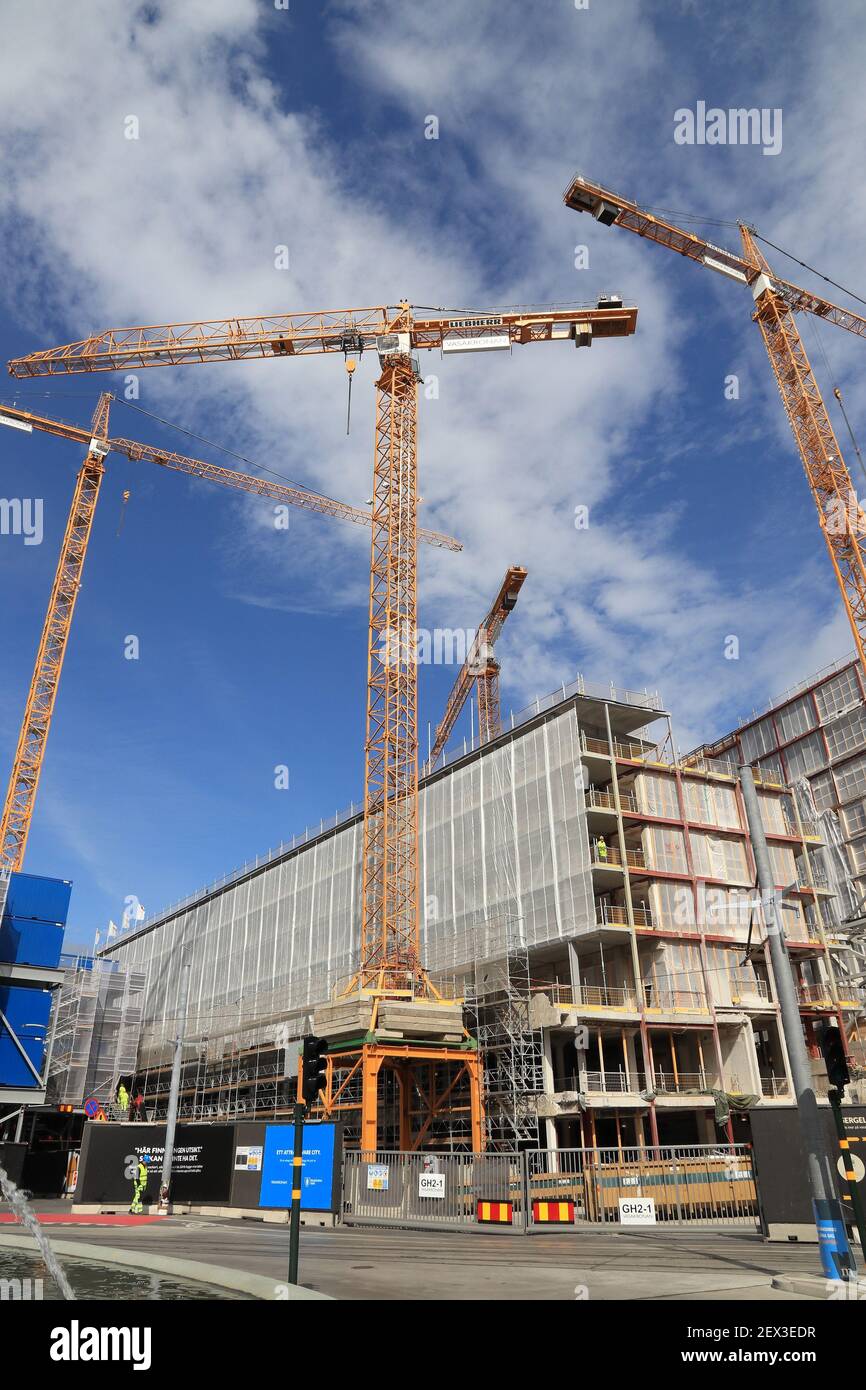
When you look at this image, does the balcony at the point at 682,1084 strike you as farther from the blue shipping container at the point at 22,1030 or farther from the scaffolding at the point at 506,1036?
the blue shipping container at the point at 22,1030

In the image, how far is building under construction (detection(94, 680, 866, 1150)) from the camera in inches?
1634

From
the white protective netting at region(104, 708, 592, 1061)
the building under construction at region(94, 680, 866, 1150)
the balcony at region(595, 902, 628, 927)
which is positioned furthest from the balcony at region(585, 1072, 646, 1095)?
the balcony at region(595, 902, 628, 927)

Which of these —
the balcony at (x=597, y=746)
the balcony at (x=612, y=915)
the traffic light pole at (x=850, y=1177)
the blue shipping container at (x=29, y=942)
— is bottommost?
the traffic light pole at (x=850, y=1177)

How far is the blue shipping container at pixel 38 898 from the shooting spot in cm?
4228

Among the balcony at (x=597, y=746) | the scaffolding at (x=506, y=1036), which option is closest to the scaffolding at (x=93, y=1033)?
the scaffolding at (x=506, y=1036)

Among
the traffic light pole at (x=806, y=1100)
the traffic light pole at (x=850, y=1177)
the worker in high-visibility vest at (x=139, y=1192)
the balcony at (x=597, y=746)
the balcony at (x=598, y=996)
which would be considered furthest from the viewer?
the balcony at (x=597, y=746)

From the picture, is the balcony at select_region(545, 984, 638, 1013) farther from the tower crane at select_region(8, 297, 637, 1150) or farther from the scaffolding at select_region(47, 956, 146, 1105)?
the scaffolding at select_region(47, 956, 146, 1105)

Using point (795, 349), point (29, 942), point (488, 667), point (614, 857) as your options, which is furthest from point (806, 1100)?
point (488, 667)

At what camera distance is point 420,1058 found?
122 ft

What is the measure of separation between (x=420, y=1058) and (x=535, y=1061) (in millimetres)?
8180

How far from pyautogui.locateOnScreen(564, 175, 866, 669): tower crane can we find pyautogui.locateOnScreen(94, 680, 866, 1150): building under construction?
15.2m

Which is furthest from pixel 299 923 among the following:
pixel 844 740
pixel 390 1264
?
pixel 390 1264

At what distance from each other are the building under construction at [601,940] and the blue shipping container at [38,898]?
12.9 m
